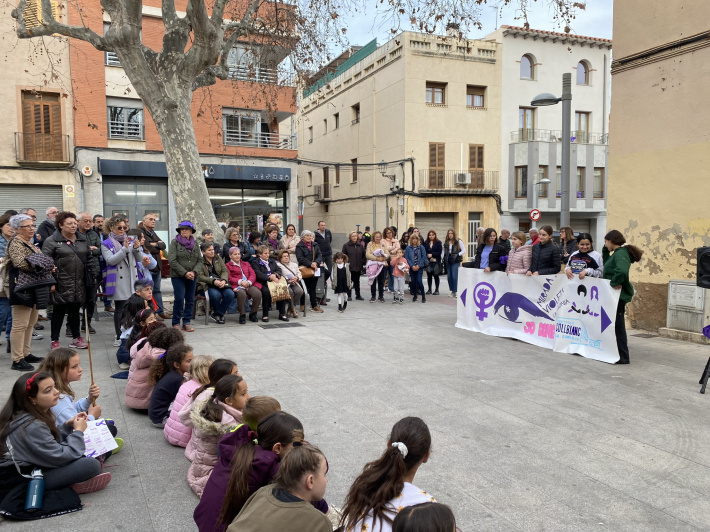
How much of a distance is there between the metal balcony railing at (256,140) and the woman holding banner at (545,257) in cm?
1950

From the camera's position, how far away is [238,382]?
364 cm

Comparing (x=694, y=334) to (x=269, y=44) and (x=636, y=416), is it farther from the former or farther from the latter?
(x=269, y=44)

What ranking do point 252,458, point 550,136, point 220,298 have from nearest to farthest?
point 252,458 < point 220,298 < point 550,136

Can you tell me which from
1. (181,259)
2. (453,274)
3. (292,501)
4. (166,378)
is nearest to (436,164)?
(453,274)

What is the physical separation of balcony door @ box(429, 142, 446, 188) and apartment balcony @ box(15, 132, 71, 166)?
17.3 metres

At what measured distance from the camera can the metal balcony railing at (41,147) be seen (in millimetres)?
21156

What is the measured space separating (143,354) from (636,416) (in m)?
4.94

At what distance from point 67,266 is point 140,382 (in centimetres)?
327

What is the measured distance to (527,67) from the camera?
30609 millimetres

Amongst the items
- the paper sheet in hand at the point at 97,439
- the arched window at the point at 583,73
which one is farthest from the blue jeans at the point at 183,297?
the arched window at the point at 583,73

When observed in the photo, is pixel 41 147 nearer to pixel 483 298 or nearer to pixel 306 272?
pixel 306 272

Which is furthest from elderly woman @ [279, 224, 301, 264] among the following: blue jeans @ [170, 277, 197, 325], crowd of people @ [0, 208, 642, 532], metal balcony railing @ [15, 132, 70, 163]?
metal balcony railing @ [15, 132, 70, 163]

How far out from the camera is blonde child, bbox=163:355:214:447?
4.30 metres

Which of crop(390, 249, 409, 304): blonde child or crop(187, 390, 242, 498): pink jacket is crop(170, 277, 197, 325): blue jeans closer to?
crop(390, 249, 409, 304): blonde child
